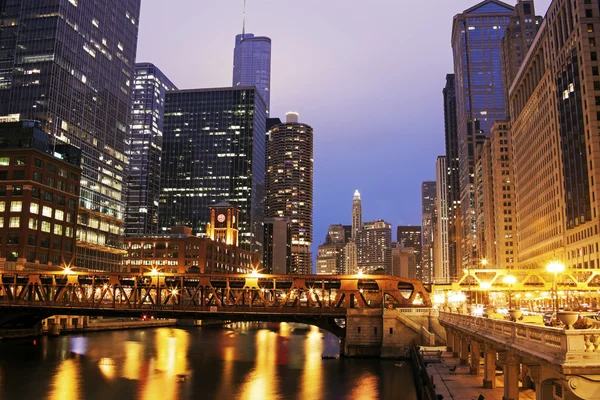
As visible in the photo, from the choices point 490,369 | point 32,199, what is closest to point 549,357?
point 490,369

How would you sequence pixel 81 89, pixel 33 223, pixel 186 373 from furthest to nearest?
pixel 81 89 → pixel 33 223 → pixel 186 373

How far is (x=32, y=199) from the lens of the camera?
404 ft

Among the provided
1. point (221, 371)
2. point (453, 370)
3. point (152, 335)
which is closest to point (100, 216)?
A: point (152, 335)

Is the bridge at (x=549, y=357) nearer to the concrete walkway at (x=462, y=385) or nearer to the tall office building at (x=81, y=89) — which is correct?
the concrete walkway at (x=462, y=385)

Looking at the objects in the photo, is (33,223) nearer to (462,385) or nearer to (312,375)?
(312,375)

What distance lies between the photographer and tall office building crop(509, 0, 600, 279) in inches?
4697

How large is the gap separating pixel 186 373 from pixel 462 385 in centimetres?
3494

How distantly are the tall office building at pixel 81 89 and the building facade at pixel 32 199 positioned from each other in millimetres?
21312

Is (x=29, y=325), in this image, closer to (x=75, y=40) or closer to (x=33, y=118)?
(x=33, y=118)

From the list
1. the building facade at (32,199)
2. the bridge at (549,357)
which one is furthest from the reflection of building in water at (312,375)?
the building facade at (32,199)

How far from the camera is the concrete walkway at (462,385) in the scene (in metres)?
37.4

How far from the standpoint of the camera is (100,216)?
171125 millimetres

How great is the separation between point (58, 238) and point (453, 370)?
367ft

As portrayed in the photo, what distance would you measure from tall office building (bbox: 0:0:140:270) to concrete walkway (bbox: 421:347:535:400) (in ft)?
413
